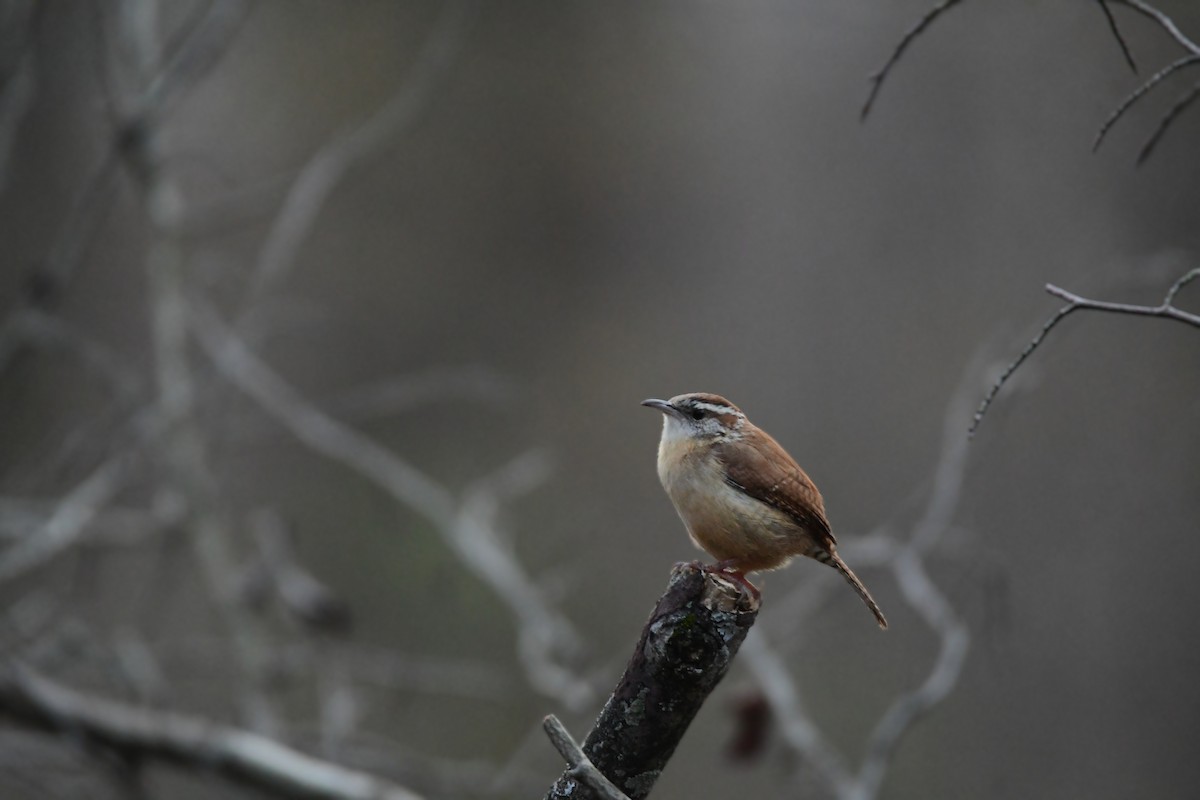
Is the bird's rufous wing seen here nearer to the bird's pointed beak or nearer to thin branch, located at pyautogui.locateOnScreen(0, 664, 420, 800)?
the bird's pointed beak

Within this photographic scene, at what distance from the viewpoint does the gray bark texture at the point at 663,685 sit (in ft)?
5.37

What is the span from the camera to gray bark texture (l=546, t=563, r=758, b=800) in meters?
1.64

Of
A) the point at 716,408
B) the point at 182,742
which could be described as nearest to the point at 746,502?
the point at 716,408

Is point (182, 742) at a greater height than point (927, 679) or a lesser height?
lesser

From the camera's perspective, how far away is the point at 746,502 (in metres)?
2.47

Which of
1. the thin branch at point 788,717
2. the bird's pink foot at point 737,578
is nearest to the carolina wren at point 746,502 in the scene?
the bird's pink foot at point 737,578

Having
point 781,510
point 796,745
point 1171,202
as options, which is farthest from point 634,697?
point 1171,202

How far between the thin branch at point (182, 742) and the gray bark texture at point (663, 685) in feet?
6.11

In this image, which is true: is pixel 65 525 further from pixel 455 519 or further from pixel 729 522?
pixel 729 522

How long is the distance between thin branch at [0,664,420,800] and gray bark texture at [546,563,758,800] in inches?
73.3

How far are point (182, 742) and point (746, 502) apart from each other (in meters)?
2.36

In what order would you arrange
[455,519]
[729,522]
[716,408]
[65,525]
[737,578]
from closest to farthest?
[737,578], [729,522], [716,408], [65,525], [455,519]

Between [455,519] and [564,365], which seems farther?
[564,365]

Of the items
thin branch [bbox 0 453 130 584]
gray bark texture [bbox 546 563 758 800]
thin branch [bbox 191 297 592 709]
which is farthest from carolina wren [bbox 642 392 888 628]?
thin branch [bbox 0 453 130 584]
